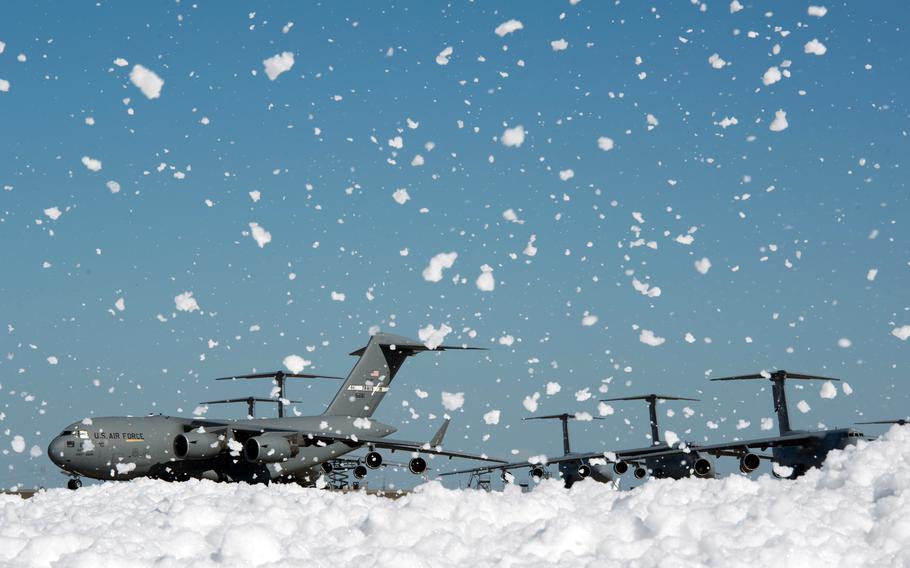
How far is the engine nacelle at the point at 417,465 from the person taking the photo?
112ft

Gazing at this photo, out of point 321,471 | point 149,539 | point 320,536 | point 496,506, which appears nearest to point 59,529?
point 149,539

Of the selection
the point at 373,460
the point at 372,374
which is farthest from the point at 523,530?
the point at 372,374

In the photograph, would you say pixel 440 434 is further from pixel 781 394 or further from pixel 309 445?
pixel 781 394

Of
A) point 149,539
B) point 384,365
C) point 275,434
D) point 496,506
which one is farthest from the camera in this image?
point 384,365

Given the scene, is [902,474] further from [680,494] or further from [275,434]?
[275,434]

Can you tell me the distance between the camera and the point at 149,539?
7.55 metres

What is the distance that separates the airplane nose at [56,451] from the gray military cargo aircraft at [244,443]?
4 centimetres

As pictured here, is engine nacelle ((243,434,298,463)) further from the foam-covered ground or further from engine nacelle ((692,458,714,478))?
→ the foam-covered ground

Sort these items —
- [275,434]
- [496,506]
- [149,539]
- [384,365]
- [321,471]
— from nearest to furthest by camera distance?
[149,539], [496,506], [275,434], [321,471], [384,365]

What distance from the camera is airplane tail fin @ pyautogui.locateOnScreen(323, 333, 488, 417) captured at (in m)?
42.4

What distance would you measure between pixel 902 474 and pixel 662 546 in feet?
10.8

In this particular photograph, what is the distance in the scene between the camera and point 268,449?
35.0 metres

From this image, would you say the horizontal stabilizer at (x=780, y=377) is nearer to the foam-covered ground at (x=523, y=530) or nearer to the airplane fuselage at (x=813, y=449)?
the airplane fuselage at (x=813, y=449)

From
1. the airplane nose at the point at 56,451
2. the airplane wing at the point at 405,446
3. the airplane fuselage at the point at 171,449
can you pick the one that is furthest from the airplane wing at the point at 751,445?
the airplane nose at the point at 56,451
